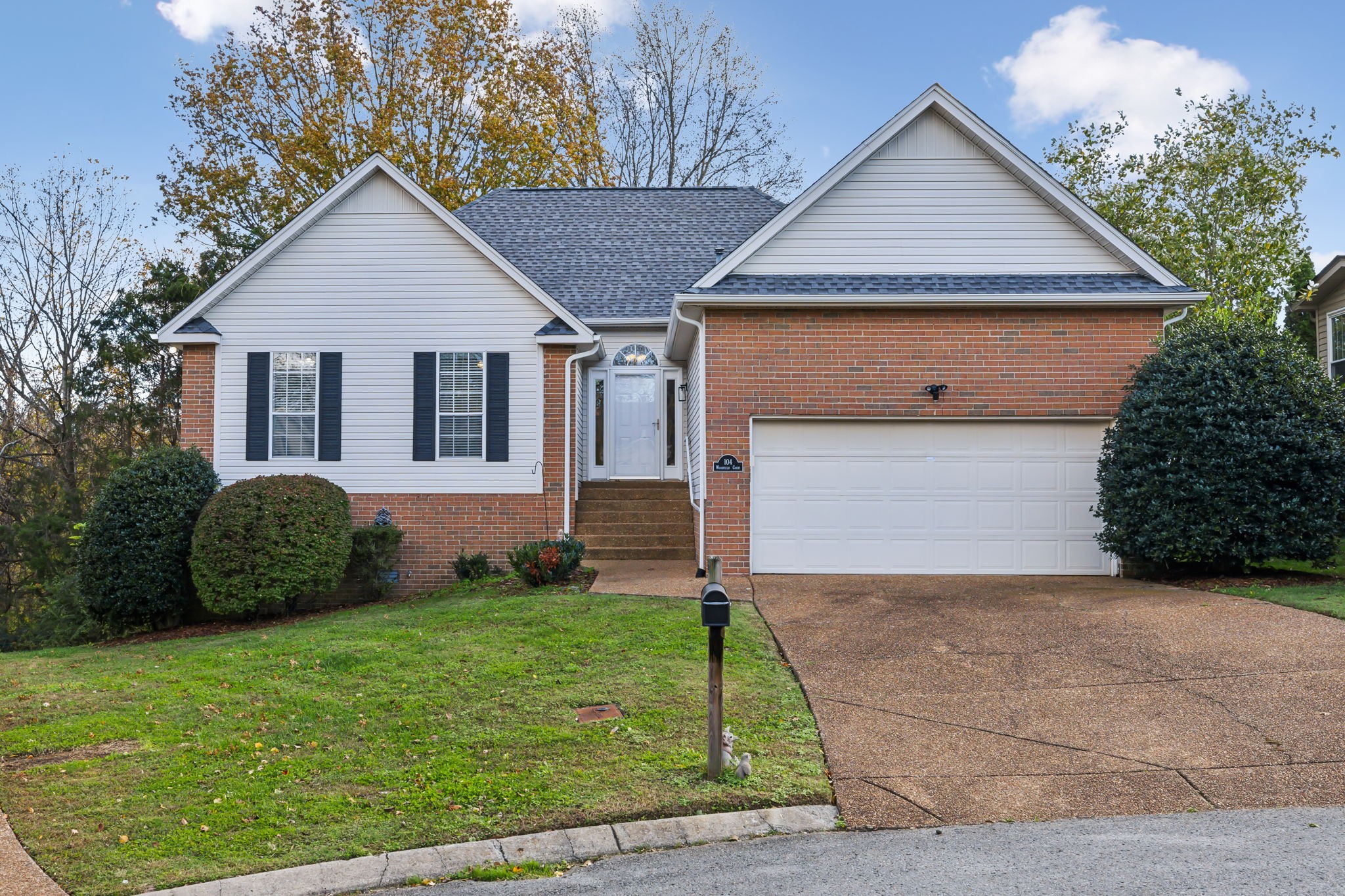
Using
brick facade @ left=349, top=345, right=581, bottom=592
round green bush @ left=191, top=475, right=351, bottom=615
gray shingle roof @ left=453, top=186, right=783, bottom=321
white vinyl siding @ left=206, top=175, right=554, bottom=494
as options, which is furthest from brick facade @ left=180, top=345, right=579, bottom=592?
gray shingle roof @ left=453, top=186, right=783, bottom=321

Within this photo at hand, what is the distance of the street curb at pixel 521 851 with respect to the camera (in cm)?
419

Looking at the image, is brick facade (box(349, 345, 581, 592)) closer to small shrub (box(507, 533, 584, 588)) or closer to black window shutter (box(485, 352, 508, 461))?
black window shutter (box(485, 352, 508, 461))

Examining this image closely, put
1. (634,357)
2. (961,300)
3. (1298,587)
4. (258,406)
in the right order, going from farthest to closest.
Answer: (634,357) < (258,406) < (961,300) < (1298,587)

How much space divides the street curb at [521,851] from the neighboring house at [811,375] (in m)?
7.19

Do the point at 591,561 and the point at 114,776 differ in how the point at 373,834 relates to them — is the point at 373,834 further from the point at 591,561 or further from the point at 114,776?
the point at 591,561

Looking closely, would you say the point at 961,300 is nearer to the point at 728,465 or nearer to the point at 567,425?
the point at 728,465

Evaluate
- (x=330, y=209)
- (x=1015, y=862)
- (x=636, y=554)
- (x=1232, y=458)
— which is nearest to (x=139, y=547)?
(x=330, y=209)

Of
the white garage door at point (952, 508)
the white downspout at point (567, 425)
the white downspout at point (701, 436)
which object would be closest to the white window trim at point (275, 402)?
the white downspout at point (567, 425)

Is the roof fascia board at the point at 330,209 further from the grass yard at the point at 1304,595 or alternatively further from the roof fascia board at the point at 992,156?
the grass yard at the point at 1304,595

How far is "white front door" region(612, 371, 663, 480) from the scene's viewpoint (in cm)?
1666

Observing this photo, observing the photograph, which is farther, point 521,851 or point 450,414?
point 450,414

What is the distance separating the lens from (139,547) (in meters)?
12.4

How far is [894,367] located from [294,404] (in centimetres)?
870

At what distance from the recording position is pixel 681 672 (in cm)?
732
